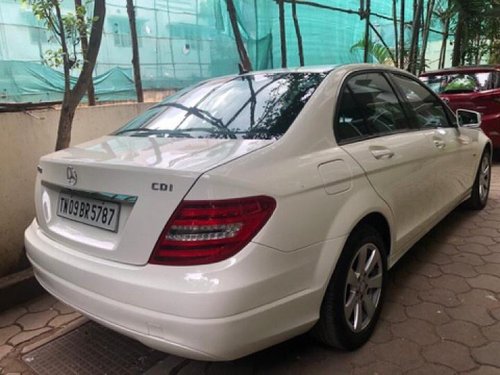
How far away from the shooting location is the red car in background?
6109mm

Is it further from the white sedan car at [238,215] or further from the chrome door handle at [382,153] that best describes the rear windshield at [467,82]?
the chrome door handle at [382,153]

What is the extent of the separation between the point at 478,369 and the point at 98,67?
502 centimetres

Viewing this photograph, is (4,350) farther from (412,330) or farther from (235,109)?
(412,330)

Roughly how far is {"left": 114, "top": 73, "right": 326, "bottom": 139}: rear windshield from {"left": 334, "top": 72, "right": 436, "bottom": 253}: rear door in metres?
0.26

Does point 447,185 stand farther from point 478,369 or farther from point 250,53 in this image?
point 250,53

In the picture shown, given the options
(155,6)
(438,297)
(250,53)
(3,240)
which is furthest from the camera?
(250,53)

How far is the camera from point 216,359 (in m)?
1.70

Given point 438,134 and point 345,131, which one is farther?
point 438,134

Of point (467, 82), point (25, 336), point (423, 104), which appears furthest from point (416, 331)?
point (467, 82)

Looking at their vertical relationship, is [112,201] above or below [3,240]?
above

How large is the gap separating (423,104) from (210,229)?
2299 mm

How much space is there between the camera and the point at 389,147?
253 centimetres

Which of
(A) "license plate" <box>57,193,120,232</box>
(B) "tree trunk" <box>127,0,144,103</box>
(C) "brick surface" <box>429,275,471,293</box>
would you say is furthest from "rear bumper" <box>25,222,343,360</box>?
(B) "tree trunk" <box>127,0,144,103</box>

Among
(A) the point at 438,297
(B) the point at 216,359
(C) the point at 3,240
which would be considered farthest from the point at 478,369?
(C) the point at 3,240
